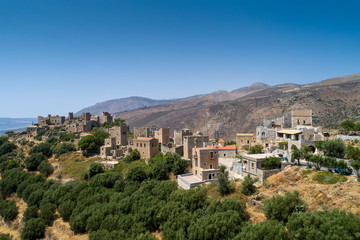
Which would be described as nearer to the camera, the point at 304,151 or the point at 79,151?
the point at 304,151

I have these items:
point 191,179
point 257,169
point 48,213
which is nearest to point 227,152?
point 191,179

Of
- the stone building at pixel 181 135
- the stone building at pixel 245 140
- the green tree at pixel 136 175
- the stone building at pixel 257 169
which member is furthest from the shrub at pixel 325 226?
the stone building at pixel 181 135

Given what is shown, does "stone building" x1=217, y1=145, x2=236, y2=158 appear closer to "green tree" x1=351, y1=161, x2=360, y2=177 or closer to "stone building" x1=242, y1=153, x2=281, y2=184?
"stone building" x1=242, y1=153, x2=281, y2=184

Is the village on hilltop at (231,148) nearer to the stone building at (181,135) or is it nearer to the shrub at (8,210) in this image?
the stone building at (181,135)

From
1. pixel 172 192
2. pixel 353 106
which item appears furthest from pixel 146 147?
→ pixel 353 106

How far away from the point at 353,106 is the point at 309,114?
174 ft

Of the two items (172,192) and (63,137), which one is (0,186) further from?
(172,192)

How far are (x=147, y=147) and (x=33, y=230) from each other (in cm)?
2044

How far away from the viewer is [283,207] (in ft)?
67.2

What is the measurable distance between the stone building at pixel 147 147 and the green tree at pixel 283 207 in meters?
26.3

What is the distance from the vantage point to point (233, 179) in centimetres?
3062

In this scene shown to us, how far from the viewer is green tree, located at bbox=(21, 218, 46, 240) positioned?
31188mm

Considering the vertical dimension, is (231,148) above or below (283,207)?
above

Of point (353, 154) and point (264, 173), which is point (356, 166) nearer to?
point (353, 154)
